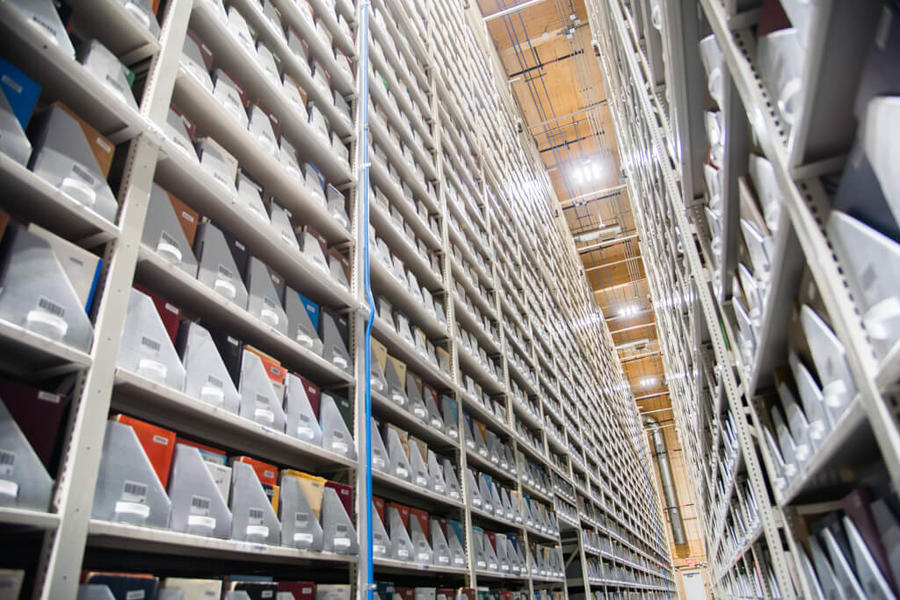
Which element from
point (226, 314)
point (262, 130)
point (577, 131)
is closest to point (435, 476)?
point (226, 314)

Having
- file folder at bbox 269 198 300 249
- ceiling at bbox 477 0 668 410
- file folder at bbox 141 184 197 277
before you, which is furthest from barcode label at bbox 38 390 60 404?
ceiling at bbox 477 0 668 410

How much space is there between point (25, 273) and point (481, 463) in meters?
3.17

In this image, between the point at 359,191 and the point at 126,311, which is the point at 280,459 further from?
the point at 359,191

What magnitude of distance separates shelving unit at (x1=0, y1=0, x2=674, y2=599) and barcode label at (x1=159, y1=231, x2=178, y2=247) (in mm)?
94

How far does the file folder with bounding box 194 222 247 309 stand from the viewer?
196cm

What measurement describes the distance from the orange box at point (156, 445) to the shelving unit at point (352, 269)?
0.10m

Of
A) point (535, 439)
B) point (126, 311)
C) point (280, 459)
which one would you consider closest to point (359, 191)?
point (280, 459)

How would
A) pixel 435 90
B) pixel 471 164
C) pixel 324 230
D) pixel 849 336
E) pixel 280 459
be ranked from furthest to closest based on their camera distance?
pixel 471 164 < pixel 435 90 < pixel 324 230 < pixel 280 459 < pixel 849 336

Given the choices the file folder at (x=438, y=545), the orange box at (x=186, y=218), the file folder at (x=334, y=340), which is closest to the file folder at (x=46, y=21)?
the orange box at (x=186, y=218)

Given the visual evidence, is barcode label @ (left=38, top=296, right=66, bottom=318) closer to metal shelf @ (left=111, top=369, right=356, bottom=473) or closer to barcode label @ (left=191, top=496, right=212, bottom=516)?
metal shelf @ (left=111, top=369, right=356, bottom=473)

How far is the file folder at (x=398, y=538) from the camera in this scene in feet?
8.73

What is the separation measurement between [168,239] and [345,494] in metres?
1.18

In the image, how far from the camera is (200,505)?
1.63 metres

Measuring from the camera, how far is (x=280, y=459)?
2.40 m
